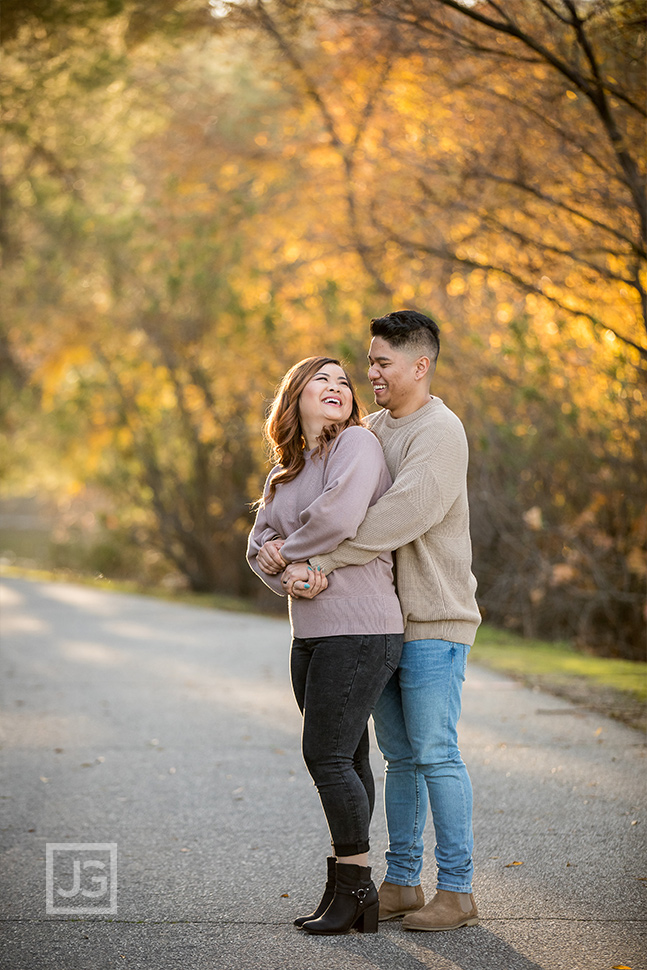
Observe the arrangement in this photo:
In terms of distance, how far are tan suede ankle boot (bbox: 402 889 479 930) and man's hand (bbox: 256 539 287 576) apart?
1213 mm

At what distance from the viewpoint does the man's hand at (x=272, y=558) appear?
3561 mm

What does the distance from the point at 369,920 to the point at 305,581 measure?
115cm

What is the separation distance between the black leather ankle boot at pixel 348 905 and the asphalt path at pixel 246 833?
1.7 inches

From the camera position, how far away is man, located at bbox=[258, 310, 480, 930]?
3465 millimetres

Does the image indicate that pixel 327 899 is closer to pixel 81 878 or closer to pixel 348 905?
pixel 348 905

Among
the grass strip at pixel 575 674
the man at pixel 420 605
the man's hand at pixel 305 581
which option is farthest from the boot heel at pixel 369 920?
the grass strip at pixel 575 674

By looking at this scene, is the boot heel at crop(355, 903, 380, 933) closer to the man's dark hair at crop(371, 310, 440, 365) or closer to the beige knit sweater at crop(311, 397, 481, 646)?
the beige knit sweater at crop(311, 397, 481, 646)

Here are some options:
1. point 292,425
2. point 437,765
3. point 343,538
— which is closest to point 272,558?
point 343,538

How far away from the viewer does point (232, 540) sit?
17219 millimetres

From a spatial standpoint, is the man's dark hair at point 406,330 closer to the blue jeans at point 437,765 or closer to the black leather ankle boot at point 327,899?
the blue jeans at point 437,765

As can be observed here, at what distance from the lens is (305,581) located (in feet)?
11.3

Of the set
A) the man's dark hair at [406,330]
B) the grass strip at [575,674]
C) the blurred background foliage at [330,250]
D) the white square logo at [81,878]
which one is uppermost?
the blurred background foliage at [330,250]

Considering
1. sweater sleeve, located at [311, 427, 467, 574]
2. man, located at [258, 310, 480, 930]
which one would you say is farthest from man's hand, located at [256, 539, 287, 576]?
sweater sleeve, located at [311, 427, 467, 574]

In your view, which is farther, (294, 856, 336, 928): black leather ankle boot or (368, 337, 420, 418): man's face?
(368, 337, 420, 418): man's face
